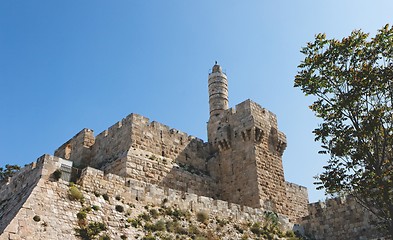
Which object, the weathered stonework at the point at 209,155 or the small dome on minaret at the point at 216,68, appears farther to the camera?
the small dome on minaret at the point at 216,68

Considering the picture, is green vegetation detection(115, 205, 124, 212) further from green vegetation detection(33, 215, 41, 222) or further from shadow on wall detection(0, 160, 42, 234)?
green vegetation detection(33, 215, 41, 222)

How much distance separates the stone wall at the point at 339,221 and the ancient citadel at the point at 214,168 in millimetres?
41

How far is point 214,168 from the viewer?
22859mm

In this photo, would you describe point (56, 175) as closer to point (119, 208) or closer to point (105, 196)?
point (105, 196)

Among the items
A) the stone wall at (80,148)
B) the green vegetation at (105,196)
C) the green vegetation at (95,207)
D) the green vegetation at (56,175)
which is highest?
the stone wall at (80,148)

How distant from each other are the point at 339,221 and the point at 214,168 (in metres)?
6.55

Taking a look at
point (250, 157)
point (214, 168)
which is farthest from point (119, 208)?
point (214, 168)

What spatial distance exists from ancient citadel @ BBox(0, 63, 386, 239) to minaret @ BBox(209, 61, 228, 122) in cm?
7

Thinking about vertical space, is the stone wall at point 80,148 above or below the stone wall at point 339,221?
above

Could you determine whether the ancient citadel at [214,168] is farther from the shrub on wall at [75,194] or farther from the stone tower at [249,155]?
the shrub on wall at [75,194]

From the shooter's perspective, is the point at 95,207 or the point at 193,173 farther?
the point at 193,173

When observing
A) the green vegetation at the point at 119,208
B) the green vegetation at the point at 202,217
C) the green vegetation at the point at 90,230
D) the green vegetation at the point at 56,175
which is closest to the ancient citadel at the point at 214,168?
the green vegetation at the point at 202,217

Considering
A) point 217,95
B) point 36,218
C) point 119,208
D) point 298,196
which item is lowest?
point 36,218

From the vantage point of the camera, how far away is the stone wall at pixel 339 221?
728 inches
